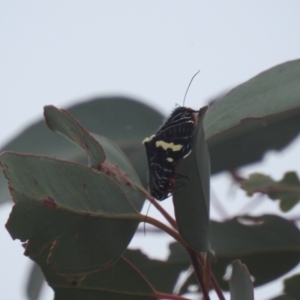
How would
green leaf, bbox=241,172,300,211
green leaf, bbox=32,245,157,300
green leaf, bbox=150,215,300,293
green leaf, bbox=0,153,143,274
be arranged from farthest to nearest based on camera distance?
green leaf, bbox=241,172,300,211 < green leaf, bbox=150,215,300,293 < green leaf, bbox=32,245,157,300 < green leaf, bbox=0,153,143,274

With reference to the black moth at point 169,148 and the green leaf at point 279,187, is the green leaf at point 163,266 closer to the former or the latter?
the green leaf at point 279,187

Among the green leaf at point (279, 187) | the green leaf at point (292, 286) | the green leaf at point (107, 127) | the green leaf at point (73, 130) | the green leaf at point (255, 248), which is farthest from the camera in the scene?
the green leaf at point (107, 127)

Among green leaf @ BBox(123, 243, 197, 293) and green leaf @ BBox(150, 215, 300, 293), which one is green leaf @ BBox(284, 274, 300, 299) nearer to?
green leaf @ BBox(150, 215, 300, 293)

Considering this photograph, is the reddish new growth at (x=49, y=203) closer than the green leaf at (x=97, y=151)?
Yes

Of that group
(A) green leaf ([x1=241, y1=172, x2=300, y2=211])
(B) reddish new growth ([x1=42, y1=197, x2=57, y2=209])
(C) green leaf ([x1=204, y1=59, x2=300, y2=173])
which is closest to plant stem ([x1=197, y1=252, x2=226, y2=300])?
(C) green leaf ([x1=204, y1=59, x2=300, y2=173])

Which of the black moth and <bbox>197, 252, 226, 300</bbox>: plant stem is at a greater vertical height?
the black moth

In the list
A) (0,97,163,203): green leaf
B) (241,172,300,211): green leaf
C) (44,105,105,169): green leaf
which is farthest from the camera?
(0,97,163,203): green leaf

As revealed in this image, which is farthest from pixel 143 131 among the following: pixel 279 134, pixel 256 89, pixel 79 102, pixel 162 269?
pixel 256 89

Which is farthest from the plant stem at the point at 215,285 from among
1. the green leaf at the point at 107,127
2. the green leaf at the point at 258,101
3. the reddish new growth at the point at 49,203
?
the green leaf at the point at 107,127
